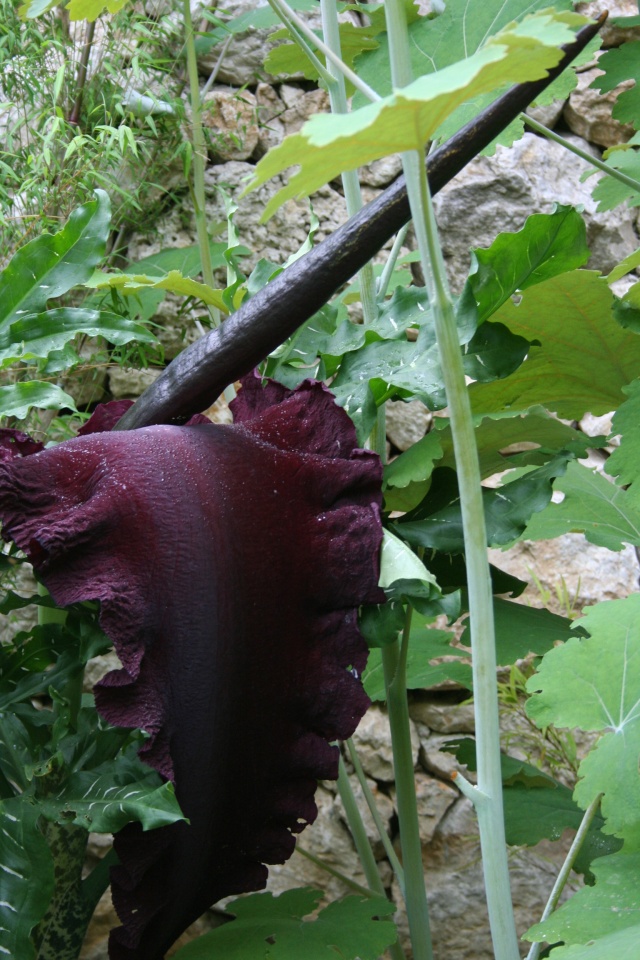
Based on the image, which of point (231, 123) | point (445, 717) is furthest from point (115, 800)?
point (231, 123)

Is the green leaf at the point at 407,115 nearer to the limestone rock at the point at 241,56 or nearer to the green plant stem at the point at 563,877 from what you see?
the green plant stem at the point at 563,877

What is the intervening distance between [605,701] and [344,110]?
52 centimetres

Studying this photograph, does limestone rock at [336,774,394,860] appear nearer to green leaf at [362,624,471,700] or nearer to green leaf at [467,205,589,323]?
green leaf at [362,624,471,700]

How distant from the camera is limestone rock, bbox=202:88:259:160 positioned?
150 centimetres

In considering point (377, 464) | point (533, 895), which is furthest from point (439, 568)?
point (533, 895)

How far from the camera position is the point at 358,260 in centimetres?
55

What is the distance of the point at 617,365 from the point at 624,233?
983mm

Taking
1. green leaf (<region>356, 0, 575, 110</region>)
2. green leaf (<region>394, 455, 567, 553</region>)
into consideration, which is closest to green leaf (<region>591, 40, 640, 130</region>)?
green leaf (<region>356, 0, 575, 110</region>)

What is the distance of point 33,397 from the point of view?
0.71 meters

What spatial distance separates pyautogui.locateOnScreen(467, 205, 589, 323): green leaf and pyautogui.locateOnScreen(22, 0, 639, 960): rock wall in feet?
2.43

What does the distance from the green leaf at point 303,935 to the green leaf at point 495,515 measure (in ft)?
1.00

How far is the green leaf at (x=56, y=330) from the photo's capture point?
2.37 ft

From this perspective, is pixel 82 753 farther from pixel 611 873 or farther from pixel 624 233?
pixel 624 233

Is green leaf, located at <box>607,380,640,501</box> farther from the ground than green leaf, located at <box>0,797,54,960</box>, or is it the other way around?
green leaf, located at <box>607,380,640,501</box>
